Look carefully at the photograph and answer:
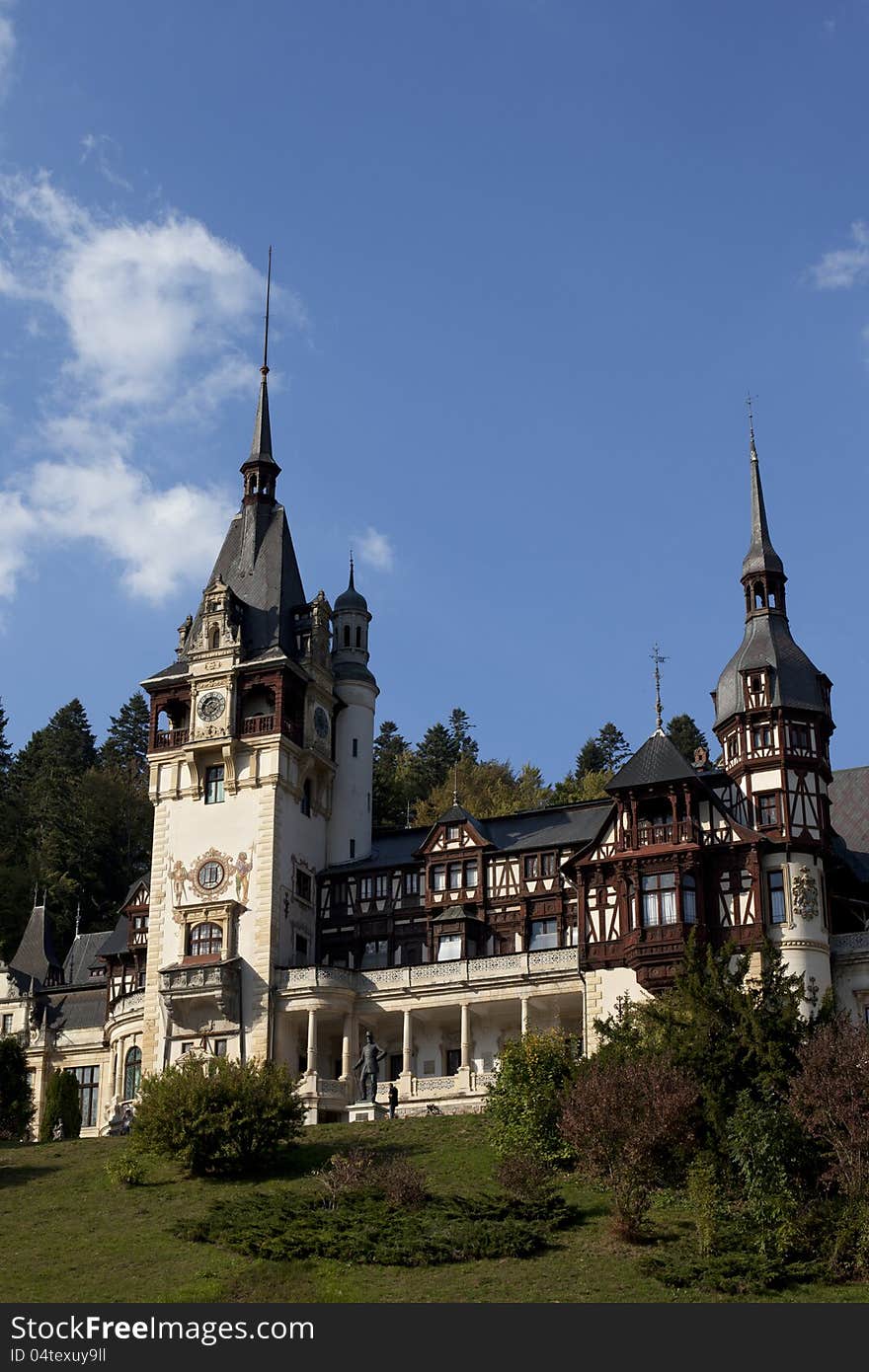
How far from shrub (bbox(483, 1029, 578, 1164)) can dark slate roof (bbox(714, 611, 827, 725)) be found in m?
18.3

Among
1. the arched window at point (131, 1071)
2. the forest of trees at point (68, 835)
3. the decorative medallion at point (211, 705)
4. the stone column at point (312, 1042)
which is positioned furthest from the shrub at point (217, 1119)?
the forest of trees at point (68, 835)

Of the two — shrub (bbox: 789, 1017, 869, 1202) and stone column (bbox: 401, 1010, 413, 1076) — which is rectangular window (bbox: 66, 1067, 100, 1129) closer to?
stone column (bbox: 401, 1010, 413, 1076)

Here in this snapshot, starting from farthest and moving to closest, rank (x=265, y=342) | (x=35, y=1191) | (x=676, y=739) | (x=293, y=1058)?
(x=676, y=739), (x=265, y=342), (x=293, y=1058), (x=35, y=1191)

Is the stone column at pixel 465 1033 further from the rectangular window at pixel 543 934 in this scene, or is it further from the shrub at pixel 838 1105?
the shrub at pixel 838 1105

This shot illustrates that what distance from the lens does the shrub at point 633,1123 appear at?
137 feet

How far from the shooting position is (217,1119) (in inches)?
1912

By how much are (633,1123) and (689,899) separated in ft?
62.8

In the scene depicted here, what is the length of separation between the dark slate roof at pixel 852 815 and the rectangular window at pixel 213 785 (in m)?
23.9

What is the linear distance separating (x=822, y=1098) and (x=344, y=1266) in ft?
37.3

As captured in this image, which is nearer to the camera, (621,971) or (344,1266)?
(344,1266)
